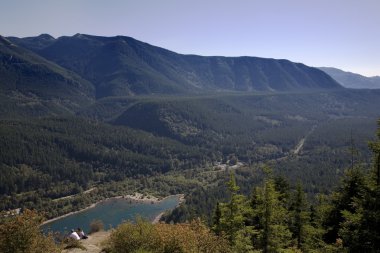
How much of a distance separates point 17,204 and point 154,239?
187941 mm

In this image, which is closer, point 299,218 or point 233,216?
point 233,216

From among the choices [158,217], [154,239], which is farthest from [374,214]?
[158,217]

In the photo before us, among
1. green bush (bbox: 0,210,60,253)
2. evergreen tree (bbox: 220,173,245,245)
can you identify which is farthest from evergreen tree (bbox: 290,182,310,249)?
green bush (bbox: 0,210,60,253)

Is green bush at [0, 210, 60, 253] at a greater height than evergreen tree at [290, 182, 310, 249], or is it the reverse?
green bush at [0, 210, 60, 253]

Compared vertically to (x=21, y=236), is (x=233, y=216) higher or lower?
lower

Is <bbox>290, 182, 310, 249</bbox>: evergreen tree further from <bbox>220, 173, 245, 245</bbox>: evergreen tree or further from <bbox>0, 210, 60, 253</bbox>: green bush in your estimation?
<bbox>0, 210, 60, 253</bbox>: green bush

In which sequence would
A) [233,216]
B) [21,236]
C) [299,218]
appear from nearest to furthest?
[21,236] < [233,216] < [299,218]

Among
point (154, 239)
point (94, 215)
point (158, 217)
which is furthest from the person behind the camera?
point (94, 215)

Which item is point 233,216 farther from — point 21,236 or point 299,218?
point 21,236

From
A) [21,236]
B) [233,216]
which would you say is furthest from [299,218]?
[21,236]

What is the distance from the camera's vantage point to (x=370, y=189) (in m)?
30.2

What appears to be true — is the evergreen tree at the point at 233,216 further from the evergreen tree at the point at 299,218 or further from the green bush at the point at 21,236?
the green bush at the point at 21,236

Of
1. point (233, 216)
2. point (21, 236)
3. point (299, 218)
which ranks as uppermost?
point (21, 236)

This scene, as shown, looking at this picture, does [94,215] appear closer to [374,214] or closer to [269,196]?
[269,196]
